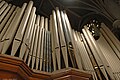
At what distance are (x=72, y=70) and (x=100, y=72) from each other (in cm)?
120

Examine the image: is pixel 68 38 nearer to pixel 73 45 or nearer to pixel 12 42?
pixel 73 45

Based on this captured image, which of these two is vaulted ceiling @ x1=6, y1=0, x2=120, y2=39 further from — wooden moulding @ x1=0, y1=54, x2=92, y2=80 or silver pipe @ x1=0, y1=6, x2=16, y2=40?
wooden moulding @ x1=0, y1=54, x2=92, y2=80

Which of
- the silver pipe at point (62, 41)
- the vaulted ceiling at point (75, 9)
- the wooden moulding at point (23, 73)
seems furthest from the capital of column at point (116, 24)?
the wooden moulding at point (23, 73)

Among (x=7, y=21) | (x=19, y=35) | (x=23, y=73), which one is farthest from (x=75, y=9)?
(x=23, y=73)

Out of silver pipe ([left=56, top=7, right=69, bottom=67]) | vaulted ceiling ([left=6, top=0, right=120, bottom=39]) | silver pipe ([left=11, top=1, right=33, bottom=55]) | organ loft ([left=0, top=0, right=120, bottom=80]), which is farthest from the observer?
vaulted ceiling ([left=6, top=0, right=120, bottom=39])

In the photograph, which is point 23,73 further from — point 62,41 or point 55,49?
point 62,41

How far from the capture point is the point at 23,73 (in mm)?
2443

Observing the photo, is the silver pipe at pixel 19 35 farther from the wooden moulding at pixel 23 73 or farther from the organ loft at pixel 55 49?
the wooden moulding at pixel 23 73

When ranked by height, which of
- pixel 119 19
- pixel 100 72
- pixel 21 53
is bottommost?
pixel 21 53

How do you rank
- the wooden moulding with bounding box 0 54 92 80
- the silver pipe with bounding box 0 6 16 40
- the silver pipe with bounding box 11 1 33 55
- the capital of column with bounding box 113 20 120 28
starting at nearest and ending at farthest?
the wooden moulding with bounding box 0 54 92 80
the silver pipe with bounding box 11 1 33 55
the silver pipe with bounding box 0 6 16 40
the capital of column with bounding box 113 20 120 28

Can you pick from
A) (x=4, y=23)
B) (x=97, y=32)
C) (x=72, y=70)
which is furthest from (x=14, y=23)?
(x=97, y=32)

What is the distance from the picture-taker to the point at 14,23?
3.52 metres

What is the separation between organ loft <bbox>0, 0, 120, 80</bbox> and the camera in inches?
100

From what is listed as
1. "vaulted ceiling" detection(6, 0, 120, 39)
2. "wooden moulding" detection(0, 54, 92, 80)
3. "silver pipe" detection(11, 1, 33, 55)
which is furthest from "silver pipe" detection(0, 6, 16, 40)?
"vaulted ceiling" detection(6, 0, 120, 39)
